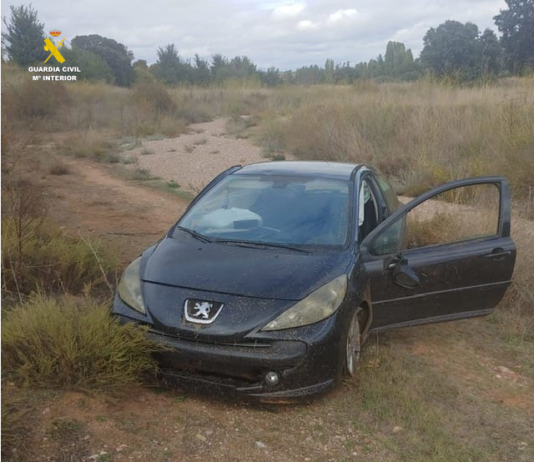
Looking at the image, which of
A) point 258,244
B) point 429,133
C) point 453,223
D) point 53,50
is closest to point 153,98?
point 53,50

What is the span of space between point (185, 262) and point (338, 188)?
1.45 metres

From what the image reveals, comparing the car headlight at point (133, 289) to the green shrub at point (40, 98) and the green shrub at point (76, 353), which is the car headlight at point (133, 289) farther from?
the green shrub at point (40, 98)

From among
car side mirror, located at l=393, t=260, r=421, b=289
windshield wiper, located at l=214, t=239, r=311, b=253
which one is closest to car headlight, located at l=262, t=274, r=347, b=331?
windshield wiper, located at l=214, t=239, r=311, b=253

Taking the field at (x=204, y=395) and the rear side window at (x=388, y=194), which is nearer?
the field at (x=204, y=395)

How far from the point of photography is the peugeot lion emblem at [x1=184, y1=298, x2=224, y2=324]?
3445 millimetres

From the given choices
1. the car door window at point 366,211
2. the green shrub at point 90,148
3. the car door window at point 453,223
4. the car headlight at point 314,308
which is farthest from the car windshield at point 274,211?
the green shrub at point 90,148

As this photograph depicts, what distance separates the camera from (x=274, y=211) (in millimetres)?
4555

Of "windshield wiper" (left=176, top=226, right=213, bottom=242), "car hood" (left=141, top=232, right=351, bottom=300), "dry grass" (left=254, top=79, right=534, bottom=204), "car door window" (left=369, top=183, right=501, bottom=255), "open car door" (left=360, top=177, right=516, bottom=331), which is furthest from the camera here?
"dry grass" (left=254, top=79, right=534, bottom=204)

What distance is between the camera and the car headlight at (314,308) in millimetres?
3426

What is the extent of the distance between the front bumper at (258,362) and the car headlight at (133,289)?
10.8 inches

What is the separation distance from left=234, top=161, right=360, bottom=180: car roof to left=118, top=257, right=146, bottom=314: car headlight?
148cm

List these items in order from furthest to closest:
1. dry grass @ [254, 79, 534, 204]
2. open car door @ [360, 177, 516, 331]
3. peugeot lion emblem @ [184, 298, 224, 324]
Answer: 1. dry grass @ [254, 79, 534, 204]
2. open car door @ [360, 177, 516, 331]
3. peugeot lion emblem @ [184, 298, 224, 324]

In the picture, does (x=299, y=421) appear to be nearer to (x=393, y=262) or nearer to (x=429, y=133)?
(x=393, y=262)

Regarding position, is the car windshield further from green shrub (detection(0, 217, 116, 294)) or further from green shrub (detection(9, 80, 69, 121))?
green shrub (detection(9, 80, 69, 121))
